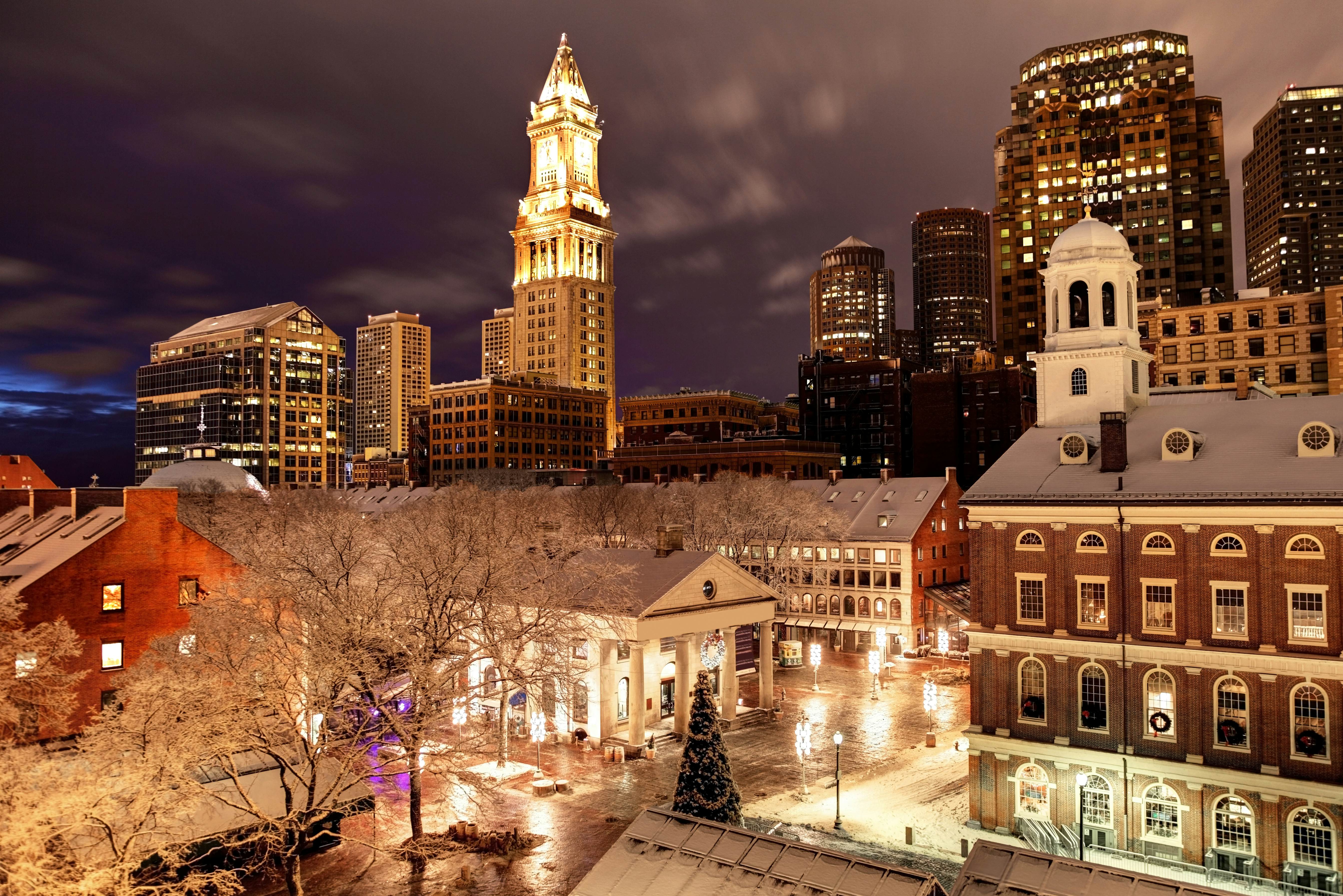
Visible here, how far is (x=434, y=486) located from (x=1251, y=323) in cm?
10399

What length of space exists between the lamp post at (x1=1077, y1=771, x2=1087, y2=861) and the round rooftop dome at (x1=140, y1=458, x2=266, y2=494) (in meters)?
84.4

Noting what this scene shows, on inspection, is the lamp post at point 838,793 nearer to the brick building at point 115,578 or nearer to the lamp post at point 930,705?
the lamp post at point 930,705

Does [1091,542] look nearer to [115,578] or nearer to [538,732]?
[538,732]

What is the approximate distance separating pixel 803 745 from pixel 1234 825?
16.2 meters

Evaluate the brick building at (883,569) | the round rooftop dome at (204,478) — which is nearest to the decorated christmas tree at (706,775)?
the brick building at (883,569)

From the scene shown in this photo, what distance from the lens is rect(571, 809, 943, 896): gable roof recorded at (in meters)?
17.5

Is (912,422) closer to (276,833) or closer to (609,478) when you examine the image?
(609,478)

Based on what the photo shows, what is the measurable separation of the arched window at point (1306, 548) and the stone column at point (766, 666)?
28.1 meters

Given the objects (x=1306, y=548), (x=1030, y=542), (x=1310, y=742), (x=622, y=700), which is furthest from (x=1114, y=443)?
(x=622, y=700)

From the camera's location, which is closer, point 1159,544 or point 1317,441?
point 1317,441

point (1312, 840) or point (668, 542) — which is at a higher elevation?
point (668, 542)

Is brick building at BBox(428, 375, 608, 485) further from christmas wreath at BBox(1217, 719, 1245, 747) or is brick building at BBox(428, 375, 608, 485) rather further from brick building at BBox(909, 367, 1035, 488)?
christmas wreath at BBox(1217, 719, 1245, 747)

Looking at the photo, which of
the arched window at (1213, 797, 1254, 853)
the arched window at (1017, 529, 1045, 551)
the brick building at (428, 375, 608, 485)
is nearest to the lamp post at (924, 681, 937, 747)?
the arched window at (1017, 529, 1045, 551)

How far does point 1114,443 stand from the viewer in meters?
37.6
